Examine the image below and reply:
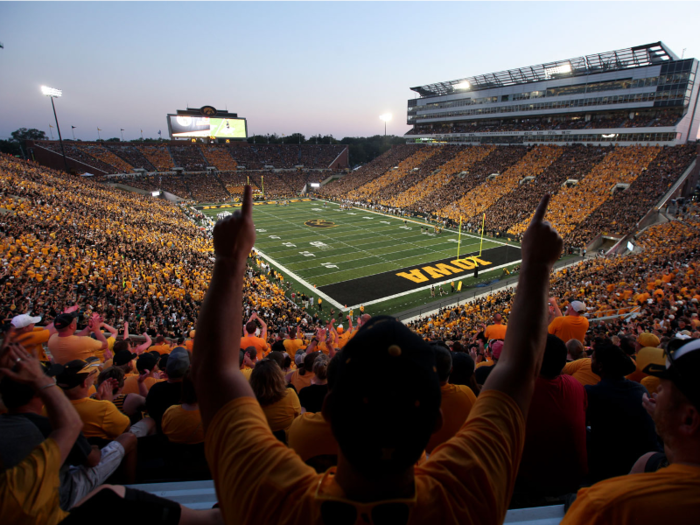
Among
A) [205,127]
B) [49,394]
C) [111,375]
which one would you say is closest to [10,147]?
[205,127]

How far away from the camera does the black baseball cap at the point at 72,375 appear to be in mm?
2938

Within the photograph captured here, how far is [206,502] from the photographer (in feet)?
7.39

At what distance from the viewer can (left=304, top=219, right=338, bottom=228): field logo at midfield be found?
126 feet

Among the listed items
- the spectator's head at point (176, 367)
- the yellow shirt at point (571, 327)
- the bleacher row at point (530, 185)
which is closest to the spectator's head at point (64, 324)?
the spectator's head at point (176, 367)

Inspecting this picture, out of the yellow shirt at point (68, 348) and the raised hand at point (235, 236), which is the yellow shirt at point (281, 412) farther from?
the yellow shirt at point (68, 348)

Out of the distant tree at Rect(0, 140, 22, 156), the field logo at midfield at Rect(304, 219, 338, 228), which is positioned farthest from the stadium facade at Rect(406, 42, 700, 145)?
the distant tree at Rect(0, 140, 22, 156)

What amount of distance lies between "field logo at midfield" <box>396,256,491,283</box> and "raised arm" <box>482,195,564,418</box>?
2186 cm

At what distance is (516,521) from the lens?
2115mm

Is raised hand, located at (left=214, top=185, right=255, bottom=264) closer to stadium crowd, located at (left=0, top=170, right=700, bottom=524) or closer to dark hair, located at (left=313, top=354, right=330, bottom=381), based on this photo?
stadium crowd, located at (left=0, top=170, right=700, bottom=524)

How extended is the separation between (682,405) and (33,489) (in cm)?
255

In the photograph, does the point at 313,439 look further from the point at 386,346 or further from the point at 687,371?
the point at 687,371

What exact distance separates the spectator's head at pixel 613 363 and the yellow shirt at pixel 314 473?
251cm

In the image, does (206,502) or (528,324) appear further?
(206,502)

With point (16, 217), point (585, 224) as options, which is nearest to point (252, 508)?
point (16, 217)
